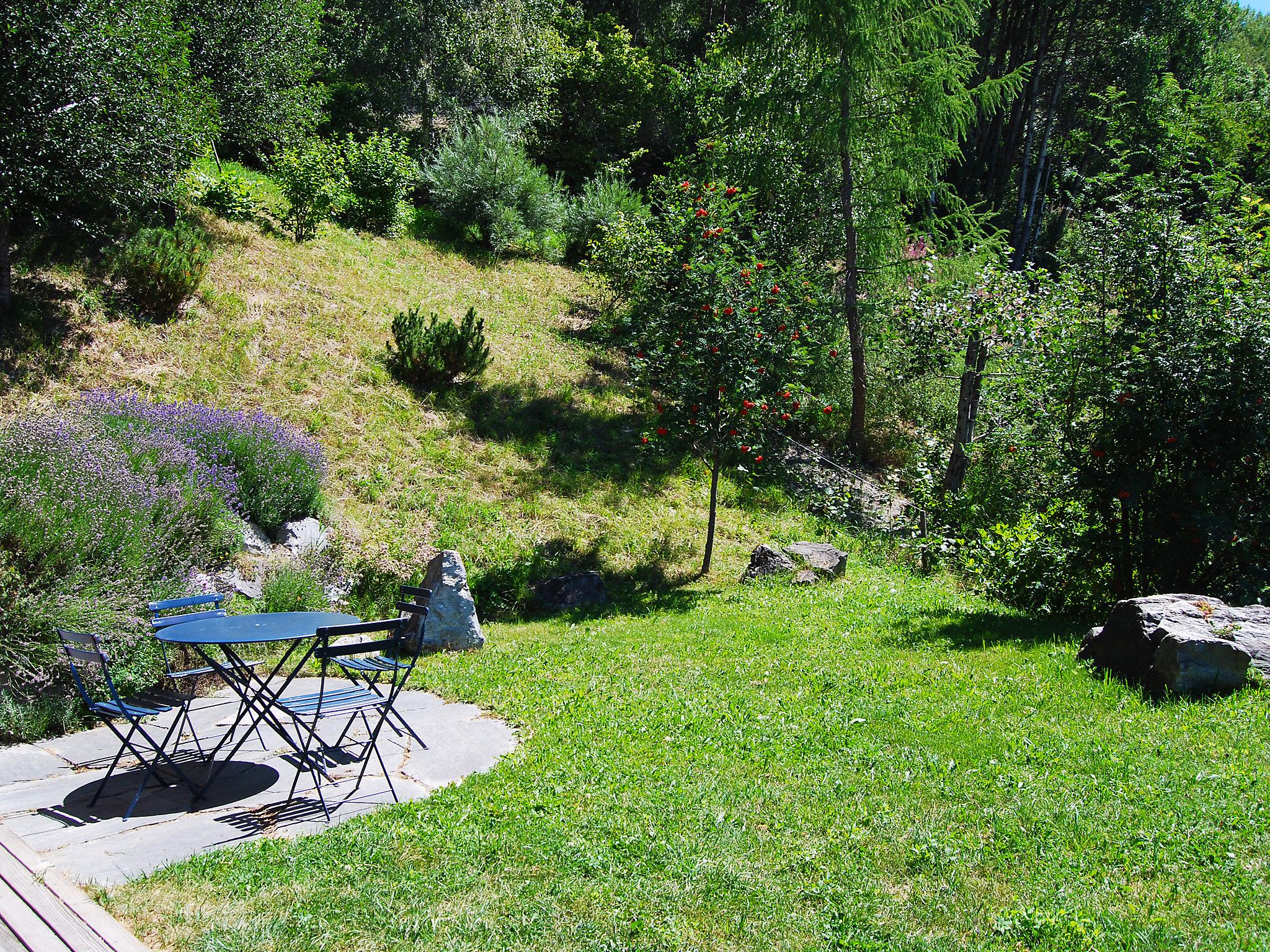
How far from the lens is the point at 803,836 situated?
4.03 m

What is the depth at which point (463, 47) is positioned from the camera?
22781 millimetres

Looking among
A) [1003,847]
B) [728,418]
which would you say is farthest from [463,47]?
[1003,847]

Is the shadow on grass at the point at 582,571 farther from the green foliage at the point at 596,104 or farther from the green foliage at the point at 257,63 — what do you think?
the green foliage at the point at 596,104

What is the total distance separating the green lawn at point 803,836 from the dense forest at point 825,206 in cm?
292

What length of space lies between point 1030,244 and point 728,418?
1838cm

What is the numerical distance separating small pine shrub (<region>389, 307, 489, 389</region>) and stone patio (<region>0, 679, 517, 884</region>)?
8.18 metres

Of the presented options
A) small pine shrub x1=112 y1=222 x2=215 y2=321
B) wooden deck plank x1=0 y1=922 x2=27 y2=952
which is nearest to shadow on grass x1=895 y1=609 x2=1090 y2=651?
wooden deck plank x1=0 y1=922 x2=27 y2=952

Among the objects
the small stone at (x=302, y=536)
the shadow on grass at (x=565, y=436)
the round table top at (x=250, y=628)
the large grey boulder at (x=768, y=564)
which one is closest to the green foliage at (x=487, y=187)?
the shadow on grass at (x=565, y=436)

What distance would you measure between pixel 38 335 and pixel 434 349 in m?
5.16

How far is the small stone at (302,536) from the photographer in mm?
9133

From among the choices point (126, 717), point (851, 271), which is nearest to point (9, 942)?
point (126, 717)

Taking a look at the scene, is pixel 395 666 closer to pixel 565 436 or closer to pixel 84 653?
pixel 84 653

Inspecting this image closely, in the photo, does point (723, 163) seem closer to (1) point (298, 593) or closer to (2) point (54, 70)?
(2) point (54, 70)

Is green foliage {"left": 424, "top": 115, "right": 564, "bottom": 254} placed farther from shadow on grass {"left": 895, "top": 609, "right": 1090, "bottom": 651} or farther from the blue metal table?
the blue metal table
